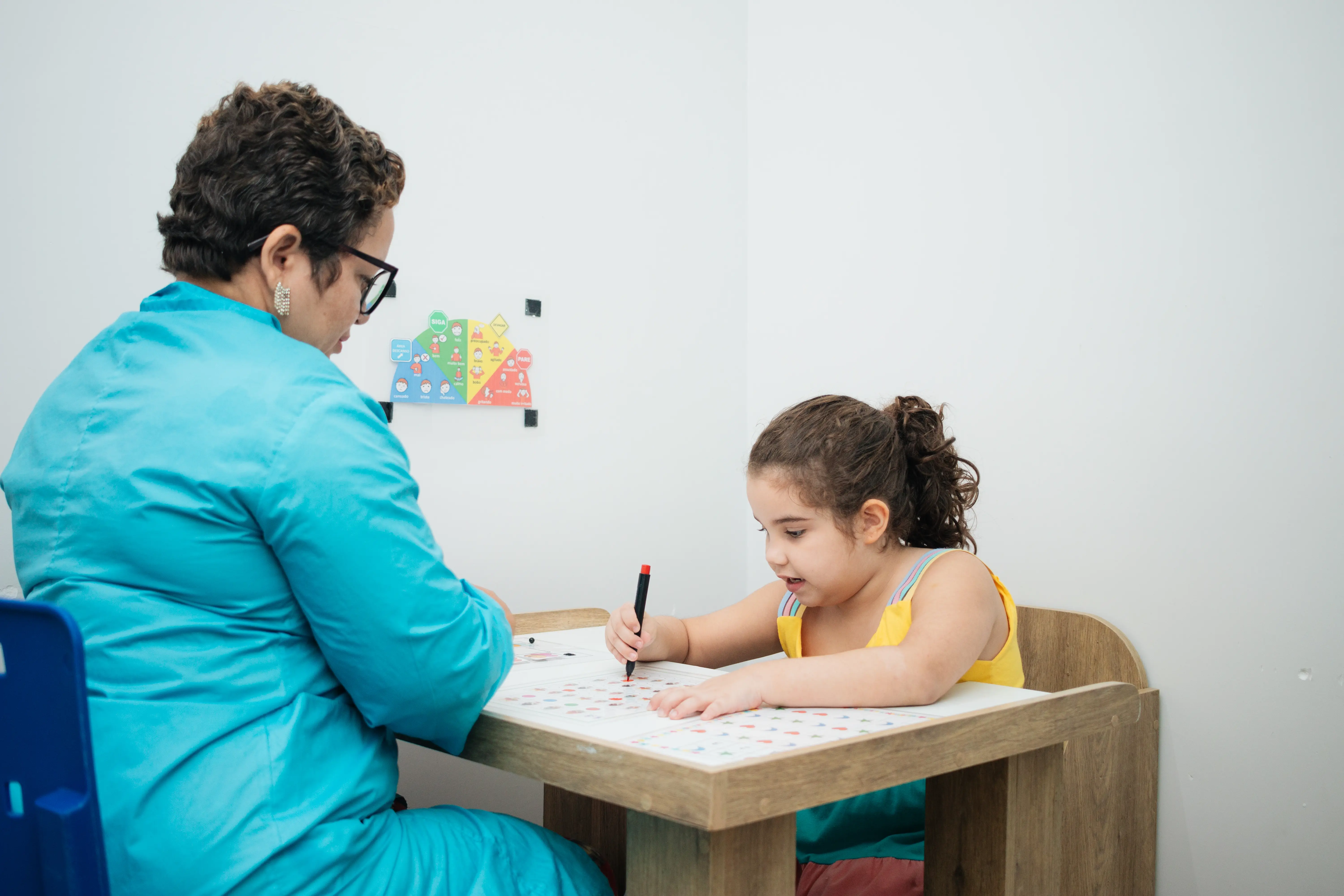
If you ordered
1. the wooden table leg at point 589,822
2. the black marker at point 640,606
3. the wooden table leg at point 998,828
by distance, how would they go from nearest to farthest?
1. the wooden table leg at point 998,828
2. the black marker at point 640,606
3. the wooden table leg at point 589,822

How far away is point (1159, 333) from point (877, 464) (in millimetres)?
790

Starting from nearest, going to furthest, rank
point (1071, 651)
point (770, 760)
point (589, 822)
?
point (770, 760)
point (589, 822)
point (1071, 651)

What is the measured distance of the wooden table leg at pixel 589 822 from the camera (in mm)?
1740

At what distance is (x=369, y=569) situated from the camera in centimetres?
80

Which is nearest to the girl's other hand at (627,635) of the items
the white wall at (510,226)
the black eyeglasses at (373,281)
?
the black eyeglasses at (373,281)

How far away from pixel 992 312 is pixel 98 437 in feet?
5.61

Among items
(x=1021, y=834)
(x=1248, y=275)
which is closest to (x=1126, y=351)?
(x=1248, y=275)

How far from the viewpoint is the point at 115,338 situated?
2.85 feet

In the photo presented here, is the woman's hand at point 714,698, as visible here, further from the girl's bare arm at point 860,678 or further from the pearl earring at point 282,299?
the pearl earring at point 282,299

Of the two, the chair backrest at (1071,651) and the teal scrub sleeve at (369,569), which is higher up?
the teal scrub sleeve at (369,569)

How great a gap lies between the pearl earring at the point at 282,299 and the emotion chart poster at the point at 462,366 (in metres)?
0.92

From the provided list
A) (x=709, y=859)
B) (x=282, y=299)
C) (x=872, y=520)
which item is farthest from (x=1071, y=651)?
(x=282, y=299)

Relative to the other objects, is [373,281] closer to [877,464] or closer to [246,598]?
[246,598]

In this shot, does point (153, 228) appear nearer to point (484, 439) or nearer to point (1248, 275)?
point (484, 439)
